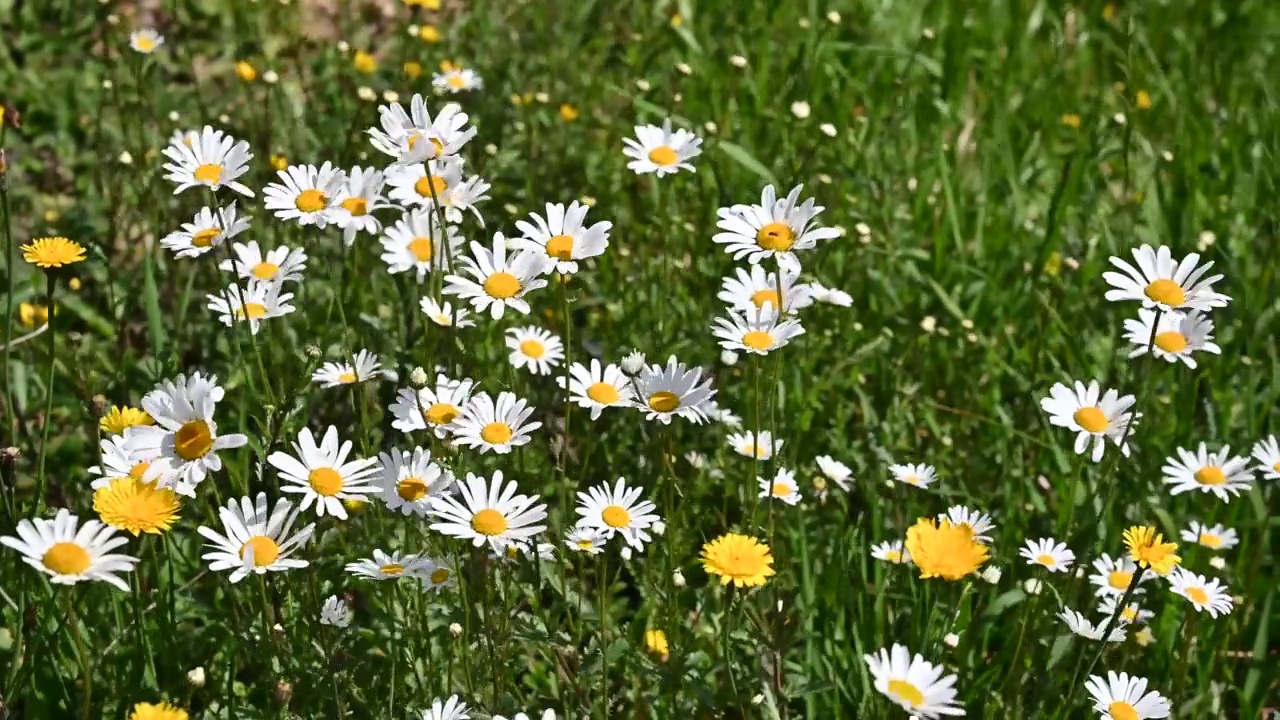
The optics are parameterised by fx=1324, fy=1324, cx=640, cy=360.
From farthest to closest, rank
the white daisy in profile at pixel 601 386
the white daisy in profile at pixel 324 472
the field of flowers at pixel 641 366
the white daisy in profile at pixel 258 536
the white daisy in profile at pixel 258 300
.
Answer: the white daisy in profile at pixel 258 300
the white daisy in profile at pixel 601 386
the field of flowers at pixel 641 366
the white daisy in profile at pixel 324 472
the white daisy in profile at pixel 258 536

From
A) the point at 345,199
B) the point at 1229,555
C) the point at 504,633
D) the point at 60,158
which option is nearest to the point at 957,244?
the point at 1229,555

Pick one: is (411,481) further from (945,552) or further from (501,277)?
(945,552)

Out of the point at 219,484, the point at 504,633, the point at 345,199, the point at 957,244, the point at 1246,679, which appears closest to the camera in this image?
the point at 504,633

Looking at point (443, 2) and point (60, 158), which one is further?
point (443, 2)

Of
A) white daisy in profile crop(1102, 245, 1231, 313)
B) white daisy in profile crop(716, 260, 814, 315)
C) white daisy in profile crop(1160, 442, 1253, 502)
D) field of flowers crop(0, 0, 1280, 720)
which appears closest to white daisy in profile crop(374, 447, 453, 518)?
field of flowers crop(0, 0, 1280, 720)

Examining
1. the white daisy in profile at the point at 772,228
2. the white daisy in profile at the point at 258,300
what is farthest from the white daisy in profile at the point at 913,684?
the white daisy in profile at the point at 258,300

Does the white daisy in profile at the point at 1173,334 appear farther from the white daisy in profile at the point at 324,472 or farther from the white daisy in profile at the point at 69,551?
the white daisy in profile at the point at 69,551

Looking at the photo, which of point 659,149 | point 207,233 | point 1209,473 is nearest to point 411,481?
point 207,233

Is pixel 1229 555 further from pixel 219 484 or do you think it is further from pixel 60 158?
pixel 60 158
